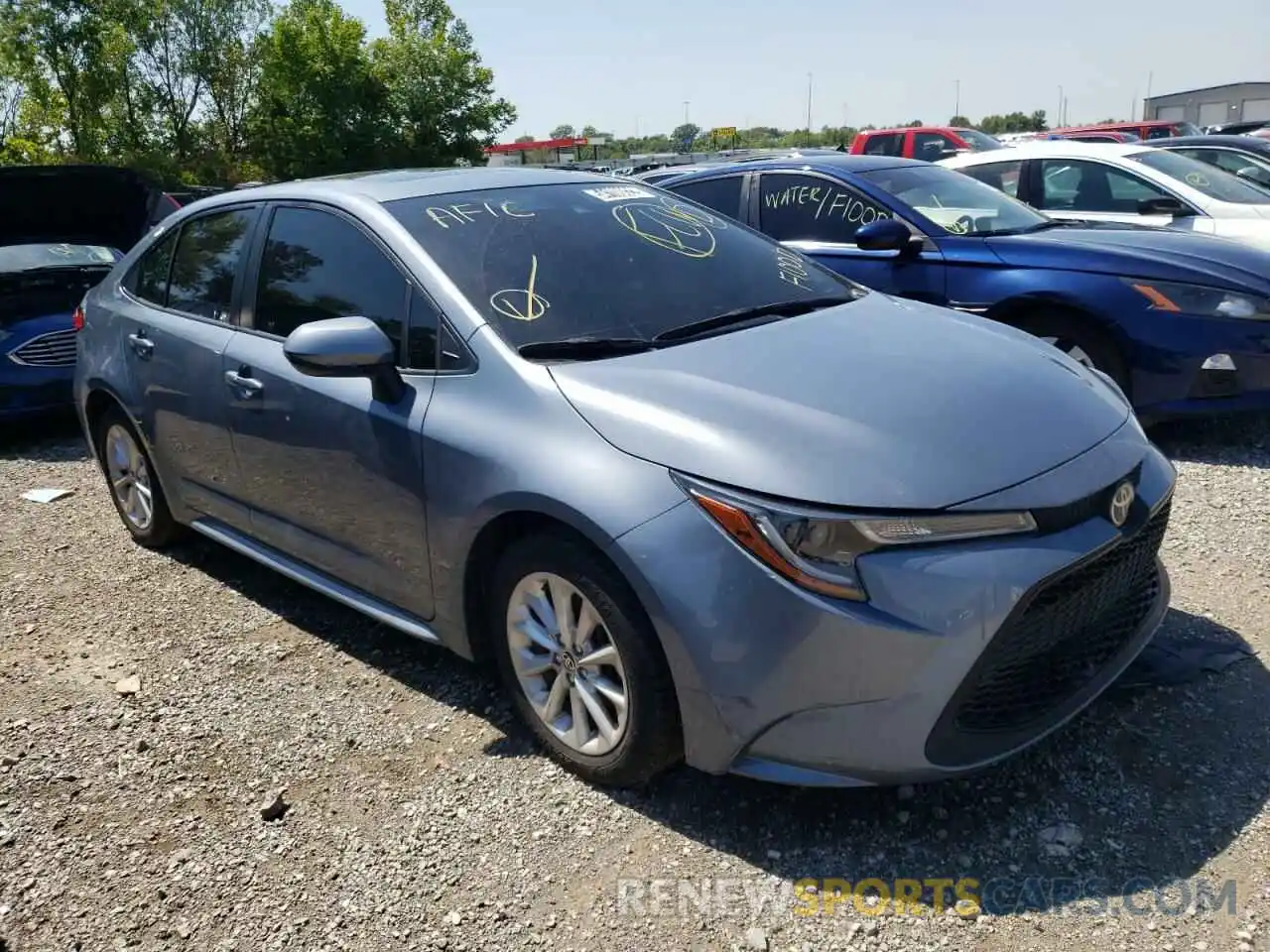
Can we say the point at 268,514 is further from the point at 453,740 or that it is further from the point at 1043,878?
the point at 1043,878

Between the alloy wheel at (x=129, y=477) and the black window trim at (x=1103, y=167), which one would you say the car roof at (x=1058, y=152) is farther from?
the alloy wheel at (x=129, y=477)

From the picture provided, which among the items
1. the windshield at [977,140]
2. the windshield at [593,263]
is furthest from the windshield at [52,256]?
the windshield at [977,140]

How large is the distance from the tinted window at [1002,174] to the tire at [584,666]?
249 inches

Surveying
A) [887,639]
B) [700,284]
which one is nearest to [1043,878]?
[887,639]

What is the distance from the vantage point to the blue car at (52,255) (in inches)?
277

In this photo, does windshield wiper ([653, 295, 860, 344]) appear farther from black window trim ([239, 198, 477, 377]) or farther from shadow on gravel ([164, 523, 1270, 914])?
shadow on gravel ([164, 523, 1270, 914])

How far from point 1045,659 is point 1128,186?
621 centimetres

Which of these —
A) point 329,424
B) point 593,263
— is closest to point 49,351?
point 329,424

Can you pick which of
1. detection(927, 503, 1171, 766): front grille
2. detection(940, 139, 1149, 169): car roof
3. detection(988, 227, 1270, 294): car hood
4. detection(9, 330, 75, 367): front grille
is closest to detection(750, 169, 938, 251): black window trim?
detection(988, 227, 1270, 294): car hood

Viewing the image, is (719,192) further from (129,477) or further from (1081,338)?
(129,477)

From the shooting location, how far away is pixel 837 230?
6434mm

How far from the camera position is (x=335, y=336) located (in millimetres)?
3041

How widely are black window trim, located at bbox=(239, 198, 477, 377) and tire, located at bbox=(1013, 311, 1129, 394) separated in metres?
3.53

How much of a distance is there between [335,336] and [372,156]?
42.3 m
